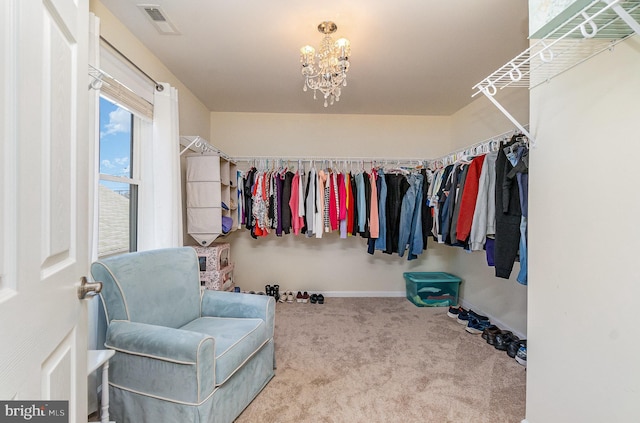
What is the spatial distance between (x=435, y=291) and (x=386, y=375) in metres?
1.75

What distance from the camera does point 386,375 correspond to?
1.96m

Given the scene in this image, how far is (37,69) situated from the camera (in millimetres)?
569

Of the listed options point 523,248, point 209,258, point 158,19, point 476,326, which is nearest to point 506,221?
point 523,248

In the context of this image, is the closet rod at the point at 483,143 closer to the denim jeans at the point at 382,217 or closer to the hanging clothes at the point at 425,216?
the hanging clothes at the point at 425,216

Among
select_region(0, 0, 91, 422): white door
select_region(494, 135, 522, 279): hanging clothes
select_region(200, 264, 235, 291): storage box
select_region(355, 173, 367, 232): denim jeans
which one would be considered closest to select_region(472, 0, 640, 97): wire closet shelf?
select_region(494, 135, 522, 279): hanging clothes

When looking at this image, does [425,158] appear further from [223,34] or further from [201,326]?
[201,326]

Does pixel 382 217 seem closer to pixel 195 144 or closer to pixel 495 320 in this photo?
pixel 495 320

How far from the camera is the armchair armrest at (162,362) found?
131 centimetres

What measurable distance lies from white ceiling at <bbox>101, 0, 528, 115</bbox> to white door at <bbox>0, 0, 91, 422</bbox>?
4.03ft

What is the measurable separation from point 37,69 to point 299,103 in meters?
2.87

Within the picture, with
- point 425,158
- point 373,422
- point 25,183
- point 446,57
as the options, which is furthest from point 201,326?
point 425,158

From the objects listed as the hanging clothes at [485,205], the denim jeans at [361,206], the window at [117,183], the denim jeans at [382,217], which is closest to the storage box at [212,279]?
the window at [117,183]

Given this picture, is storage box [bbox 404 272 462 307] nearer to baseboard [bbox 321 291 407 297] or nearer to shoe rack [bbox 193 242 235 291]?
baseboard [bbox 321 291 407 297]

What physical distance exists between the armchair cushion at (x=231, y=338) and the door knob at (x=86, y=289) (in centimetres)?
82
